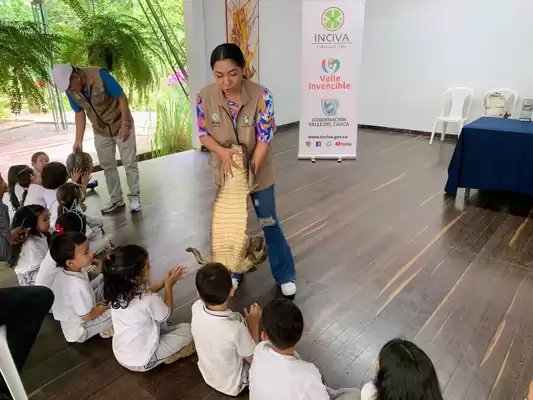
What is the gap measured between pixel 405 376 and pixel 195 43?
4.90 meters

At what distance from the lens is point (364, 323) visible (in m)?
2.18

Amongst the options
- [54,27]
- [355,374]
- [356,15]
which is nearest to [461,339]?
[355,374]

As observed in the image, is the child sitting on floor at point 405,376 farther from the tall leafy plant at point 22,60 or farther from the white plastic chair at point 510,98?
the white plastic chair at point 510,98

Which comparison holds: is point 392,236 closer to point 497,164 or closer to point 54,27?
point 497,164

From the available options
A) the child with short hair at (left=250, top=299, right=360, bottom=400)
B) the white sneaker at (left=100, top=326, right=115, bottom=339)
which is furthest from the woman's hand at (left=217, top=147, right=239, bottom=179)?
the white sneaker at (left=100, top=326, right=115, bottom=339)

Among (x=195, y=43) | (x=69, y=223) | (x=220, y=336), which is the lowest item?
(x=220, y=336)

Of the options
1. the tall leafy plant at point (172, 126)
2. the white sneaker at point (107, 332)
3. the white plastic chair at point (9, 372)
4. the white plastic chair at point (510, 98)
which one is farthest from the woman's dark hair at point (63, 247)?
the white plastic chair at point (510, 98)

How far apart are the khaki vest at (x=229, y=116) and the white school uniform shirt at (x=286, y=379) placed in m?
0.96

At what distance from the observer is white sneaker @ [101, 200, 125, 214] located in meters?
3.56

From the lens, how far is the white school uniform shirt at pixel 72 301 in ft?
6.26

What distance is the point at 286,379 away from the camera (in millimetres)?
1354

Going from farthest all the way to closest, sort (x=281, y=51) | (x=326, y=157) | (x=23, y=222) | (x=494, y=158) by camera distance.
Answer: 1. (x=281, y=51)
2. (x=326, y=157)
3. (x=494, y=158)
4. (x=23, y=222)

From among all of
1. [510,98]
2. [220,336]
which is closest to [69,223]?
[220,336]

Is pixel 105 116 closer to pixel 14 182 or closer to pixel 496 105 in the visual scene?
pixel 14 182
